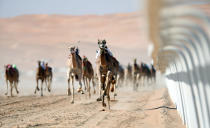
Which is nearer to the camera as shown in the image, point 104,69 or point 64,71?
point 104,69

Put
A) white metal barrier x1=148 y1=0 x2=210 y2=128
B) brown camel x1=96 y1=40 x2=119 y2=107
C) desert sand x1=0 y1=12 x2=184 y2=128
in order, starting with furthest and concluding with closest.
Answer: brown camel x1=96 y1=40 x2=119 y2=107 < desert sand x1=0 y1=12 x2=184 y2=128 < white metal barrier x1=148 y1=0 x2=210 y2=128

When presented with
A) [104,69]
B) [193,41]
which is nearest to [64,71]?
[104,69]

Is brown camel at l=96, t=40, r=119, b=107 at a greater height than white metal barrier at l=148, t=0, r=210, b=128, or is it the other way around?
brown camel at l=96, t=40, r=119, b=107

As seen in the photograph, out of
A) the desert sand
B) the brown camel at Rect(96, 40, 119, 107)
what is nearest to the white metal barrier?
the desert sand

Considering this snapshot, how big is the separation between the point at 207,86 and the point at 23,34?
14474cm

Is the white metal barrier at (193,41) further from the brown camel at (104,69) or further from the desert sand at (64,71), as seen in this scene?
the brown camel at (104,69)

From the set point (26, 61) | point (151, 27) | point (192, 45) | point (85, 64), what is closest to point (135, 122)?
point (192, 45)

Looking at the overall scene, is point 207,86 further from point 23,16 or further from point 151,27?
point 23,16

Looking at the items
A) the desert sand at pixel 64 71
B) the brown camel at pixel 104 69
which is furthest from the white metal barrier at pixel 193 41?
the brown camel at pixel 104 69

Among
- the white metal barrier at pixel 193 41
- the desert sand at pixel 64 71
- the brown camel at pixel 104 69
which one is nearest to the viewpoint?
the white metal barrier at pixel 193 41

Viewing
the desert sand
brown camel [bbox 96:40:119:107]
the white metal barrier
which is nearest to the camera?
the white metal barrier

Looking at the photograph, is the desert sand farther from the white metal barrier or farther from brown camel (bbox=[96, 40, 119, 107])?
brown camel (bbox=[96, 40, 119, 107])

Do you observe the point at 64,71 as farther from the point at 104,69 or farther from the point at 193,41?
the point at 193,41

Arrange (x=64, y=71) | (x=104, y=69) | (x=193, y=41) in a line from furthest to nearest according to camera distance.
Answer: (x=64, y=71)
(x=104, y=69)
(x=193, y=41)
